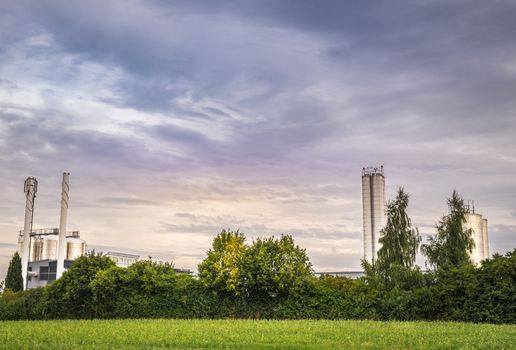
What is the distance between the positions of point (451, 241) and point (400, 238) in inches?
200

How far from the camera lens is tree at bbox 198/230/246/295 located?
3703 cm

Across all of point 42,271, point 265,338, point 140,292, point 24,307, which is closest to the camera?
point 265,338

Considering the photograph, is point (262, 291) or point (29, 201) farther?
point (29, 201)

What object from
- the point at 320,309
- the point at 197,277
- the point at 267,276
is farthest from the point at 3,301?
the point at 320,309

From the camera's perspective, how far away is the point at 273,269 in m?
36.4

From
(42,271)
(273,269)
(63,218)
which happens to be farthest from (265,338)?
(42,271)

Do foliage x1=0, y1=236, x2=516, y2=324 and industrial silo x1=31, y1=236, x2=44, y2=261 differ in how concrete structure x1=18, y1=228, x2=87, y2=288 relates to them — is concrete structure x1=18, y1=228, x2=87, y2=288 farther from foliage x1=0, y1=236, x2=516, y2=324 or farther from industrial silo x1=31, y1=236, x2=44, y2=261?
foliage x1=0, y1=236, x2=516, y2=324

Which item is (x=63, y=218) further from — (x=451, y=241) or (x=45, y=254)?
(x=451, y=241)

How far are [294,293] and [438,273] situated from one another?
889cm

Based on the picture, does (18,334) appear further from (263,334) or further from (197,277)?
(197,277)

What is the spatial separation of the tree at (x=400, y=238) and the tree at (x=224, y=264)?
916 inches

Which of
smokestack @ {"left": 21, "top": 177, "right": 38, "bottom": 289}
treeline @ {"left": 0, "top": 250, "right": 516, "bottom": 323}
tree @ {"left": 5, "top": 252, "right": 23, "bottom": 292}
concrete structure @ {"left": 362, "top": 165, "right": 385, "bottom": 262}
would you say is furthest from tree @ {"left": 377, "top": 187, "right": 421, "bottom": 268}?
smokestack @ {"left": 21, "top": 177, "right": 38, "bottom": 289}

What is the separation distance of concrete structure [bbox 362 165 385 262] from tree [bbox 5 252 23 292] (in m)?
46.7

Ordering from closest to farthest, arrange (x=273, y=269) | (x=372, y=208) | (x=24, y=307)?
1. (x=273, y=269)
2. (x=24, y=307)
3. (x=372, y=208)
